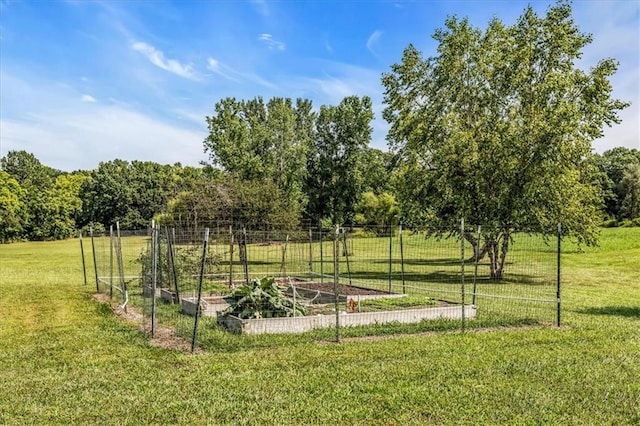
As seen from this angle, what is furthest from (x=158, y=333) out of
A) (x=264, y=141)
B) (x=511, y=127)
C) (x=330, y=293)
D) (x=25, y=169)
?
(x=25, y=169)

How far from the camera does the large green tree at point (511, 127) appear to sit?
18828 millimetres

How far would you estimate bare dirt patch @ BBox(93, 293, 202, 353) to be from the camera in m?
8.25

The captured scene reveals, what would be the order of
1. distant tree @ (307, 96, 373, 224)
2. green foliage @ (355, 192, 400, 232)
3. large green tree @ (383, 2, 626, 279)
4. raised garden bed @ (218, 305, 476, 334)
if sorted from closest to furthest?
raised garden bed @ (218, 305, 476, 334), large green tree @ (383, 2, 626, 279), green foliage @ (355, 192, 400, 232), distant tree @ (307, 96, 373, 224)

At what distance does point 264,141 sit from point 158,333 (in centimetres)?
3554

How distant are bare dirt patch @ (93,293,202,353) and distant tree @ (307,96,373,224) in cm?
4143

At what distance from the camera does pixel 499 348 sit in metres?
Answer: 7.95

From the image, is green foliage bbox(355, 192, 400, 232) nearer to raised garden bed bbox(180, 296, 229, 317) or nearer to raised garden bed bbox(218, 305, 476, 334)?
raised garden bed bbox(180, 296, 229, 317)

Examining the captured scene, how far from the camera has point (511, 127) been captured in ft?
63.3

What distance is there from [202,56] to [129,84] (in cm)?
437

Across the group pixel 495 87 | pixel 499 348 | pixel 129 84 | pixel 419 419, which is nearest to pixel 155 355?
pixel 419 419

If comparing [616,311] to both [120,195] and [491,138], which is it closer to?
[491,138]

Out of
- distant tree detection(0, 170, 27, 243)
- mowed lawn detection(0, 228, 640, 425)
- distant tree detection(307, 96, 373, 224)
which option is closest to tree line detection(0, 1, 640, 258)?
mowed lawn detection(0, 228, 640, 425)

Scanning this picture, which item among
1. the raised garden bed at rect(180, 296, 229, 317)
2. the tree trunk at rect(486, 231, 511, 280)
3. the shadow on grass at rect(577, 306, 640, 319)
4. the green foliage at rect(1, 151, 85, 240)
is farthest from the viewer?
the green foliage at rect(1, 151, 85, 240)

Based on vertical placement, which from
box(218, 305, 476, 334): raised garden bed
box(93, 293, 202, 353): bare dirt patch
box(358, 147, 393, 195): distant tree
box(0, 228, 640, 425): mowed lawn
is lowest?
box(93, 293, 202, 353): bare dirt patch
